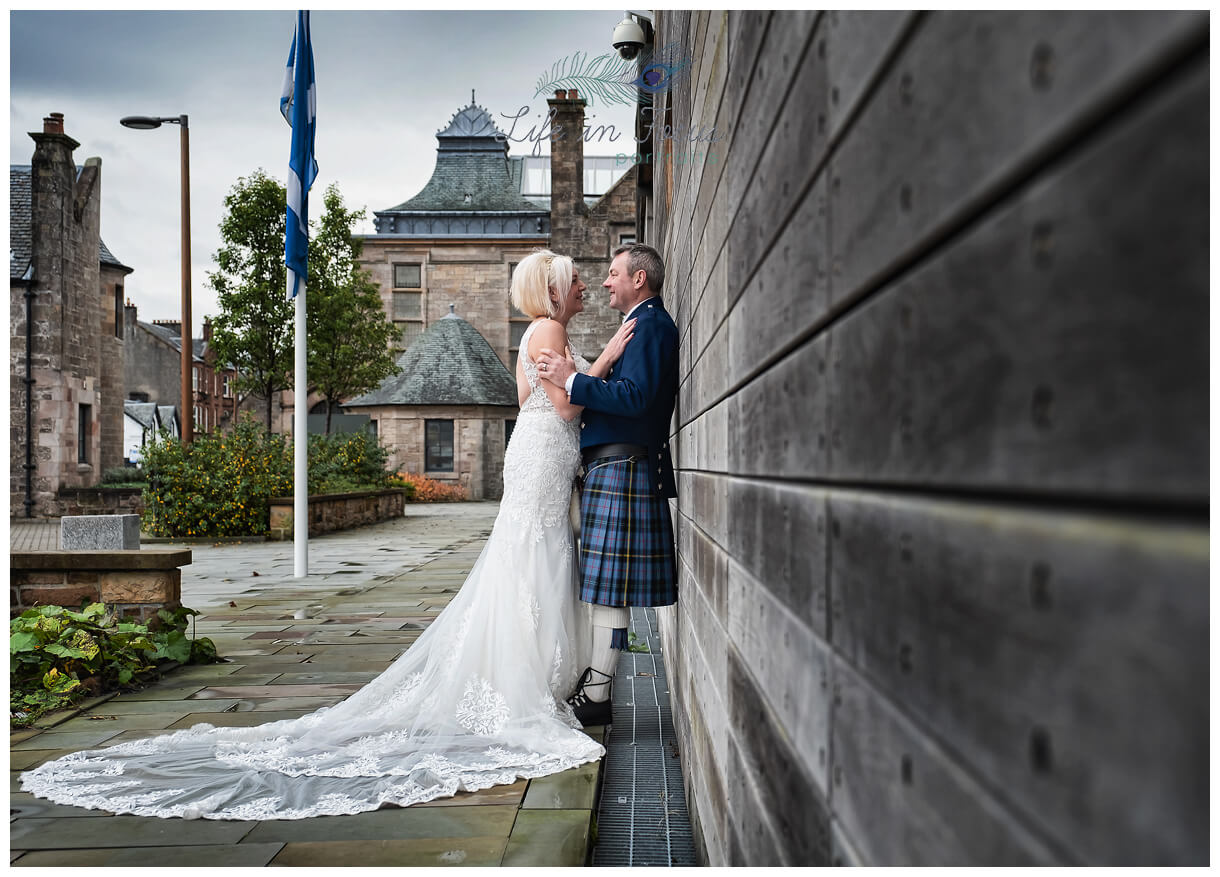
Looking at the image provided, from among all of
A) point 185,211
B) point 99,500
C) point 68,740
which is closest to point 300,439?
point 68,740

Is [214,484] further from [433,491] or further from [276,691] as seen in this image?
[433,491]

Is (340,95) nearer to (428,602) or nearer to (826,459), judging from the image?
(428,602)

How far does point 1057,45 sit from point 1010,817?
0.44 meters

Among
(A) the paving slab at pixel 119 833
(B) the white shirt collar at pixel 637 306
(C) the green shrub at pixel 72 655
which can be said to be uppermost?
(B) the white shirt collar at pixel 637 306

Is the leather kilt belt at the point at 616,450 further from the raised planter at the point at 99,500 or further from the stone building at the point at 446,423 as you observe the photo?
the stone building at the point at 446,423

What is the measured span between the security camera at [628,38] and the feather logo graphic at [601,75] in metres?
2.20

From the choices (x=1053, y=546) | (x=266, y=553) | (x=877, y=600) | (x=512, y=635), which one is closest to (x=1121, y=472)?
(x=1053, y=546)

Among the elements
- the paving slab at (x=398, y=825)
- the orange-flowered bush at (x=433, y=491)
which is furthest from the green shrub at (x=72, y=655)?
the orange-flowered bush at (x=433, y=491)

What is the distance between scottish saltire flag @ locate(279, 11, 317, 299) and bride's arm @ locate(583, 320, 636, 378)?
6.60 meters

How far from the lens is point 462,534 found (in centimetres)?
1648

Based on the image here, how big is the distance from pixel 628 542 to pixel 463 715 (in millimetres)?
955

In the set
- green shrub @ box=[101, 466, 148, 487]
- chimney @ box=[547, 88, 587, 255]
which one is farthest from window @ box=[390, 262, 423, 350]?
green shrub @ box=[101, 466, 148, 487]

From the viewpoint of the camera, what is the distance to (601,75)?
453cm

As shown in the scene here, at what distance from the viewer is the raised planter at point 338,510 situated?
1427 centimetres
